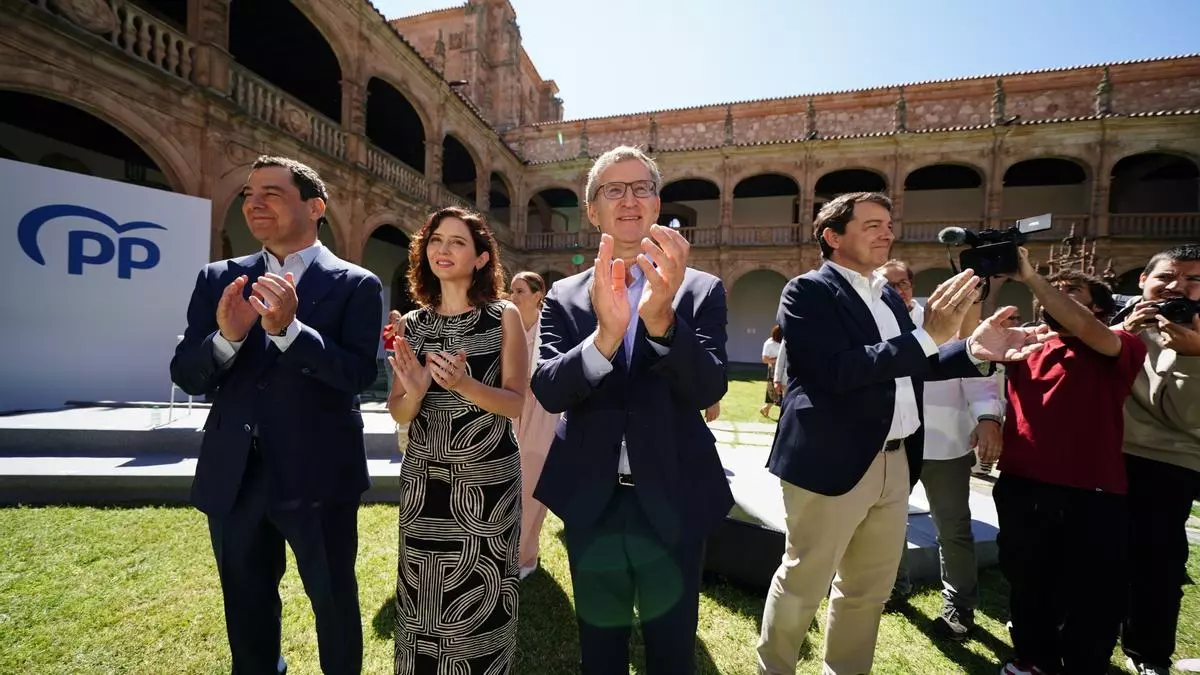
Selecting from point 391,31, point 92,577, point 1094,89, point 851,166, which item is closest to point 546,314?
point 92,577

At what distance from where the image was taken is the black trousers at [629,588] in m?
1.50

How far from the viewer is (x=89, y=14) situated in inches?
260

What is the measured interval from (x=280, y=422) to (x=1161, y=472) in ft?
13.8

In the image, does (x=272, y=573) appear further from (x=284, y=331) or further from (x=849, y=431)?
(x=849, y=431)

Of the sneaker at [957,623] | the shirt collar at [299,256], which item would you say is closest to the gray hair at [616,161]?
the shirt collar at [299,256]

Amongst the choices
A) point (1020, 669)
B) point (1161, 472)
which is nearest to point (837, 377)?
point (1020, 669)

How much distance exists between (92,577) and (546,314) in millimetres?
3668

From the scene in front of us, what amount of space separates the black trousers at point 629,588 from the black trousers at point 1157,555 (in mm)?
2639

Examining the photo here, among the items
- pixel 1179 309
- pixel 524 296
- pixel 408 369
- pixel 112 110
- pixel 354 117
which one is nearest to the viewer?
pixel 408 369

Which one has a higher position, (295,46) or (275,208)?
(295,46)

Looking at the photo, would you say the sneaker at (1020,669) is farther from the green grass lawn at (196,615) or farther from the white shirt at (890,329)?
the white shirt at (890,329)

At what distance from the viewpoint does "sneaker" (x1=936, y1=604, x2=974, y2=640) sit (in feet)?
→ 8.77

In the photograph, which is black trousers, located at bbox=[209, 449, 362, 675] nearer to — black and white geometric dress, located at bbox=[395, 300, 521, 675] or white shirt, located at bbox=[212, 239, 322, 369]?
black and white geometric dress, located at bbox=[395, 300, 521, 675]

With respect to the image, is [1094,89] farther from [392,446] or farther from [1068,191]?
[392,446]
